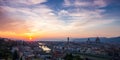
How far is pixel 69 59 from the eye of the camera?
1340 cm

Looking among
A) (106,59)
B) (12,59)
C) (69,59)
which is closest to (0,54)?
(12,59)

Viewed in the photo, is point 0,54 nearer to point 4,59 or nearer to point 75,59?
point 4,59

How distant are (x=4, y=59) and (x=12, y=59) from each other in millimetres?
1224

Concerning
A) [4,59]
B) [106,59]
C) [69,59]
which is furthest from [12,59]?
[106,59]

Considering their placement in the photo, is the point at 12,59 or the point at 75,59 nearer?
the point at 75,59

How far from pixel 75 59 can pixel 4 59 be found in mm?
5017

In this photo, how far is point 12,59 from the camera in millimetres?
14523

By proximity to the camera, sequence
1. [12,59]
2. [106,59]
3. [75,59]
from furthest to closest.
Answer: [106,59], [12,59], [75,59]

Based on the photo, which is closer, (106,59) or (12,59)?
(12,59)

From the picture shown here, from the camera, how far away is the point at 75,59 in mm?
13328

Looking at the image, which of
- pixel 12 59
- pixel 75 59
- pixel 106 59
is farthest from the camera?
pixel 106 59

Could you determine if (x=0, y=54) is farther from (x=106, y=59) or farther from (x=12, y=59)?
(x=106, y=59)

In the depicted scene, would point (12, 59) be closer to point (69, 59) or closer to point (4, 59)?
point (4, 59)

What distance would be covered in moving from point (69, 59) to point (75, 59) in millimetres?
426
